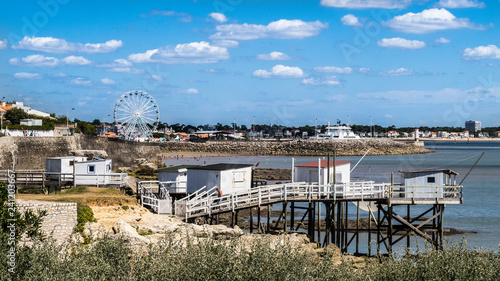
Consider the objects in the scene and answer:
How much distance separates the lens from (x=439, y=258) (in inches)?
698

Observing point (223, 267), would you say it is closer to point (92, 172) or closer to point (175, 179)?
point (175, 179)

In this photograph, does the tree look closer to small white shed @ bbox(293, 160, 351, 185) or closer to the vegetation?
small white shed @ bbox(293, 160, 351, 185)

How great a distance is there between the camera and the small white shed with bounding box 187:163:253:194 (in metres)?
34.2

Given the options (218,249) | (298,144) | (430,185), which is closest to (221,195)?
→ (430,185)

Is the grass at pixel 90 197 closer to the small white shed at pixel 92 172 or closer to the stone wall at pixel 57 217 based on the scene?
the small white shed at pixel 92 172

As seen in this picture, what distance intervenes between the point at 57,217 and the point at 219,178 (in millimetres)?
12851

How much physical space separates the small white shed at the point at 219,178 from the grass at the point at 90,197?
4714 millimetres

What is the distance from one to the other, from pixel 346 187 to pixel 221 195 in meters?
7.53

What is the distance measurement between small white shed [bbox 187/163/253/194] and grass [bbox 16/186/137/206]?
4714 mm

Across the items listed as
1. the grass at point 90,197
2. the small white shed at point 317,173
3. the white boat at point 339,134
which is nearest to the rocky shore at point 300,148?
the white boat at point 339,134

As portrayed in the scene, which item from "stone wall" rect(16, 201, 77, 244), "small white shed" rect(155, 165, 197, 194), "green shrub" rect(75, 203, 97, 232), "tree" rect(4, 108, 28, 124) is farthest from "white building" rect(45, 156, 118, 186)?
"tree" rect(4, 108, 28, 124)

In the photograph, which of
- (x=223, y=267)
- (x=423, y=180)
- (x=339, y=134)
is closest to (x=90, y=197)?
(x=223, y=267)

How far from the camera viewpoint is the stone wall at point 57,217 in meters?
22.2

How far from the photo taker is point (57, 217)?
2281 cm
